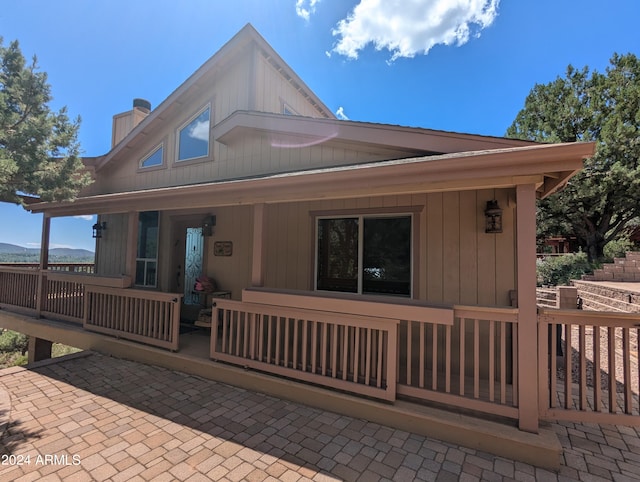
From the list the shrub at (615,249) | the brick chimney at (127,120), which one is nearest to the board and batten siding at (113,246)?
the brick chimney at (127,120)

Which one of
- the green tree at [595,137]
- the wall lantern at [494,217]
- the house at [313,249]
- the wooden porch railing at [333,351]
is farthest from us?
the green tree at [595,137]

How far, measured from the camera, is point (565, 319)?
9.28ft

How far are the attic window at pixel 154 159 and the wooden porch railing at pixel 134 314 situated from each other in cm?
308

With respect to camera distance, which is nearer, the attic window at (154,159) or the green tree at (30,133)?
the green tree at (30,133)

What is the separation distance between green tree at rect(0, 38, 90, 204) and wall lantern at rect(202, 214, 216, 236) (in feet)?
7.40

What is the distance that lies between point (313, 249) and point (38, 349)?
652 cm

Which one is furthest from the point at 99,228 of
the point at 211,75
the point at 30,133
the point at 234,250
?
the point at 211,75

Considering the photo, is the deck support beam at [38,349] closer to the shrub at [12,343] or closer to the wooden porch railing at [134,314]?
the wooden porch railing at [134,314]

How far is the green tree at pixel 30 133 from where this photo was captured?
3.60m

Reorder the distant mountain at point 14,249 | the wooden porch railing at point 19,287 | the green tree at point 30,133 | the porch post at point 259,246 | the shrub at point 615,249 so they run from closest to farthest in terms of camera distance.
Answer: the green tree at point 30,133, the porch post at point 259,246, the wooden porch railing at point 19,287, the distant mountain at point 14,249, the shrub at point 615,249

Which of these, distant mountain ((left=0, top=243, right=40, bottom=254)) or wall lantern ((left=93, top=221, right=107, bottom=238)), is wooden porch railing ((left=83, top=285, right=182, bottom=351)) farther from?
distant mountain ((left=0, top=243, right=40, bottom=254))

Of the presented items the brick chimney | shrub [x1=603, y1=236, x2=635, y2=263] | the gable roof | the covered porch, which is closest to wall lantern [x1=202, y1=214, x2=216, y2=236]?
the covered porch

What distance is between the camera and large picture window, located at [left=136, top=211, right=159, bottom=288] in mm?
6805

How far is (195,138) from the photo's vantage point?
6.65 metres
